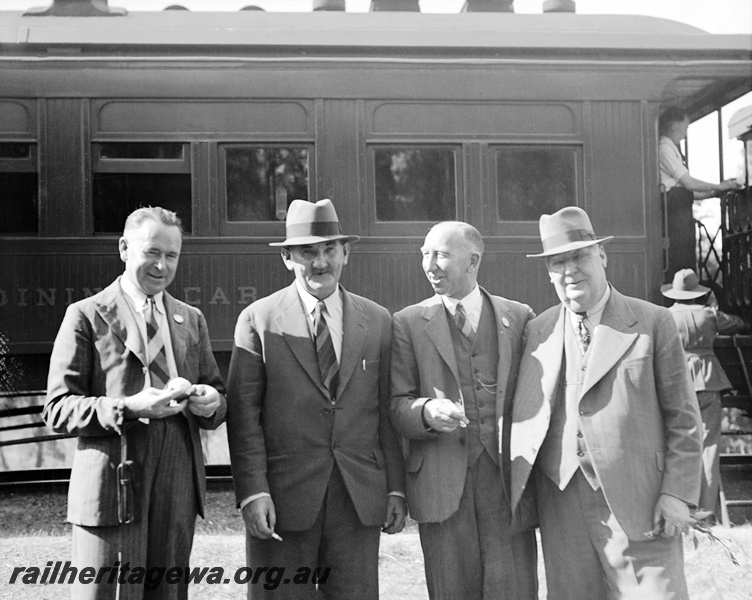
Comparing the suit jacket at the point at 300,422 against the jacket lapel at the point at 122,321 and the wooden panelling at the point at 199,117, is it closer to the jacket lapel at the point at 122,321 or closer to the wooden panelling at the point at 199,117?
the jacket lapel at the point at 122,321

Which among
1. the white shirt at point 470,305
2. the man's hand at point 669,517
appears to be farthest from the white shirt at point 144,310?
the man's hand at point 669,517

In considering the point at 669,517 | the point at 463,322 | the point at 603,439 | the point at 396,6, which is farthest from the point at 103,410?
the point at 396,6

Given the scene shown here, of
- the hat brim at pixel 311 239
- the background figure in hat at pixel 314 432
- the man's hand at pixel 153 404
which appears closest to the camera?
the man's hand at pixel 153 404

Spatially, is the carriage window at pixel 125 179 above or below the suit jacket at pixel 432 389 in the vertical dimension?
above

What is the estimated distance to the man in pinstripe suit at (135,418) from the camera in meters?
2.36

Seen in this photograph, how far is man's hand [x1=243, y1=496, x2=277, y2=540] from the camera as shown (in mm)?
2600

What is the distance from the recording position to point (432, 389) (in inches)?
108

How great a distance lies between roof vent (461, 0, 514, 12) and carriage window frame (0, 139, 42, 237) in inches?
130

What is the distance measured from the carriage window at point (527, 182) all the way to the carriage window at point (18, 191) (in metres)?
3.06

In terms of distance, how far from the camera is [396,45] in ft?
16.1

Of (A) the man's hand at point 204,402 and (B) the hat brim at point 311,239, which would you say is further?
(B) the hat brim at point 311,239

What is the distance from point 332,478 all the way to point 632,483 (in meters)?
1.05

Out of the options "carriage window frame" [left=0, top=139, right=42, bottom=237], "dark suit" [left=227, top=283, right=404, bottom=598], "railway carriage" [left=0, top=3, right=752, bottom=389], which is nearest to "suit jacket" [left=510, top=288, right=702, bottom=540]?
"dark suit" [left=227, top=283, right=404, bottom=598]

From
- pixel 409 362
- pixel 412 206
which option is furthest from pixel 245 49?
pixel 409 362
